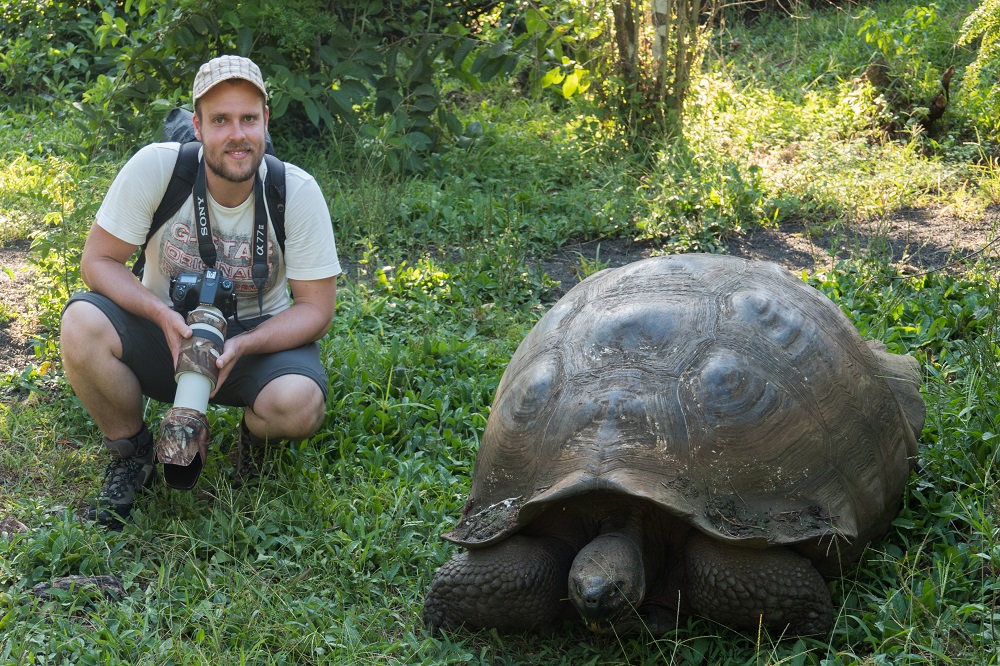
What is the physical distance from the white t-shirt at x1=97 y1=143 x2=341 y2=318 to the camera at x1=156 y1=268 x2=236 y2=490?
13cm

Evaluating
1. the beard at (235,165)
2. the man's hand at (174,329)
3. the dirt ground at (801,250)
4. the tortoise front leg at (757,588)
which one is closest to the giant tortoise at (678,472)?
the tortoise front leg at (757,588)

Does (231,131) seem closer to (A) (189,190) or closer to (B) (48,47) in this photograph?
(A) (189,190)

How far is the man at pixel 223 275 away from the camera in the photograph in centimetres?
302

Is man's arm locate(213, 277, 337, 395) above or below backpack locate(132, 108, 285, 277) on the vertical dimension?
below

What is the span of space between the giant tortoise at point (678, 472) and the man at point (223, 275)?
798 millimetres

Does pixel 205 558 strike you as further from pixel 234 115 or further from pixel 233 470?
pixel 234 115

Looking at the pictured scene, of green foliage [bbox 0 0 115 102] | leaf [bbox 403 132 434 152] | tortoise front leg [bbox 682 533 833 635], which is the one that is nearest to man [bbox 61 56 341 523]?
tortoise front leg [bbox 682 533 833 635]

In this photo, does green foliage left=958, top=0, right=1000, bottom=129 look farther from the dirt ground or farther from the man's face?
the man's face

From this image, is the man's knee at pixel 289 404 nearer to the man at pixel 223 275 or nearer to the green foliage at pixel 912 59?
the man at pixel 223 275

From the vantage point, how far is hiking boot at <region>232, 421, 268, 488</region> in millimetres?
3168

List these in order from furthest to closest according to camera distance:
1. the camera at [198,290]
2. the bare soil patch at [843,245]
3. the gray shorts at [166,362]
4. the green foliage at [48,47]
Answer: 1. the green foliage at [48,47]
2. the bare soil patch at [843,245]
3. the gray shorts at [166,362]
4. the camera at [198,290]

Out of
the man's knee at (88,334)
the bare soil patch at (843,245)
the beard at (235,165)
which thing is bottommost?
the bare soil patch at (843,245)

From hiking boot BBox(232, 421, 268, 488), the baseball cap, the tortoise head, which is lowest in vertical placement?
hiking boot BBox(232, 421, 268, 488)

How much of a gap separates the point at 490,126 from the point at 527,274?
2.15 m
